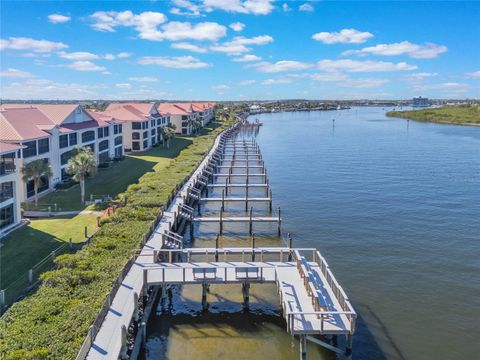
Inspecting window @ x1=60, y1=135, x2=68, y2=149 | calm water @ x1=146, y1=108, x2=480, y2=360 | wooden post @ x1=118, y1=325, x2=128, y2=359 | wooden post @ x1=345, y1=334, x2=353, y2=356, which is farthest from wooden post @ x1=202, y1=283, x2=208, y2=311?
window @ x1=60, y1=135, x2=68, y2=149

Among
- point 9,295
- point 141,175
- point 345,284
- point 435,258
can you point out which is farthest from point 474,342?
point 141,175

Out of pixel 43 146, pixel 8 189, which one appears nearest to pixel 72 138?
pixel 43 146

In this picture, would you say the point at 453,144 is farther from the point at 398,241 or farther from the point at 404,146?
the point at 398,241

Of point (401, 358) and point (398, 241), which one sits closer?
point (401, 358)

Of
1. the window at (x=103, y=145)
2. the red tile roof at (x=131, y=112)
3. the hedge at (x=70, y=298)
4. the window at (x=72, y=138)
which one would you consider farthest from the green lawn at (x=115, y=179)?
the hedge at (x=70, y=298)

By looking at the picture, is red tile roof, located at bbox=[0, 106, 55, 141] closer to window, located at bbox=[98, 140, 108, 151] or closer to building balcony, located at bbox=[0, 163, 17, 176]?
building balcony, located at bbox=[0, 163, 17, 176]

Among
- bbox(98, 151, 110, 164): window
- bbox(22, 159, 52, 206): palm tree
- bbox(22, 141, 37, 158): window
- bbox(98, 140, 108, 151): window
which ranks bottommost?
bbox(98, 151, 110, 164): window

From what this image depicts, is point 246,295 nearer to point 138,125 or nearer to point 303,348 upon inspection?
point 303,348

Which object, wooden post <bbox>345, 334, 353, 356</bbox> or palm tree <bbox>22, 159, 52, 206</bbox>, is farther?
palm tree <bbox>22, 159, 52, 206</bbox>
